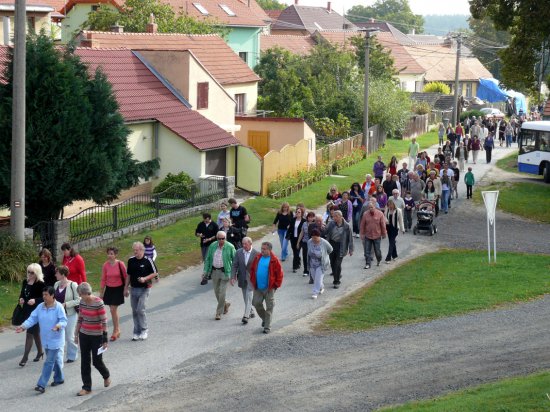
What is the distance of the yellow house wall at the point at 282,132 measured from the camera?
38.7 metres

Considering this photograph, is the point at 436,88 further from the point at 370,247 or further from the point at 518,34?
the point at 370,247

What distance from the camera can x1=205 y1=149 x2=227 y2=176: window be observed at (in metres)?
32.6

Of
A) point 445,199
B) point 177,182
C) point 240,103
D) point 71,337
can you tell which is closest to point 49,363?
point 71,337

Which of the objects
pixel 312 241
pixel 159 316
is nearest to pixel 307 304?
pixel 312 241

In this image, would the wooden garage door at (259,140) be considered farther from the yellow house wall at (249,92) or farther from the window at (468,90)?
the window at (468,90)

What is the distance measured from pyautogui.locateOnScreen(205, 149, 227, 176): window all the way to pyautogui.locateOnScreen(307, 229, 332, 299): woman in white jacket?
13.4 meters

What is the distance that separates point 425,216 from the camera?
27.6 metres

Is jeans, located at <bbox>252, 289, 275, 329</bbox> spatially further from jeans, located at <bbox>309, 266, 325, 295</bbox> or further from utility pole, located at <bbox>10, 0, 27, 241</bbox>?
utility pole, located at <bbox>10, 0, 27, 241</bbox>

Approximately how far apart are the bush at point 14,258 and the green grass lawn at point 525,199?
712 inches

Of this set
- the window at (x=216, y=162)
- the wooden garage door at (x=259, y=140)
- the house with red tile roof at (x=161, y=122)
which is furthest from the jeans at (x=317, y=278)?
the wooden garage door at (x=259, y=140)

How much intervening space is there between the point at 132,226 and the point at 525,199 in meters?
16.3

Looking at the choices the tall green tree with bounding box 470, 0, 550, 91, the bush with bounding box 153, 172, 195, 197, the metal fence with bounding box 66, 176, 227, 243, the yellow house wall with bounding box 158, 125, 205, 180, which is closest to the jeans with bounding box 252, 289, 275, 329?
the metal fence with bounding box 66, 176, 227, 243

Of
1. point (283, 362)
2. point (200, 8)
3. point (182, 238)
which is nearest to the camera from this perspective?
point (283, 362)

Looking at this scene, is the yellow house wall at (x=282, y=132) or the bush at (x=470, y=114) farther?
the bush at (x=470, y=114)
